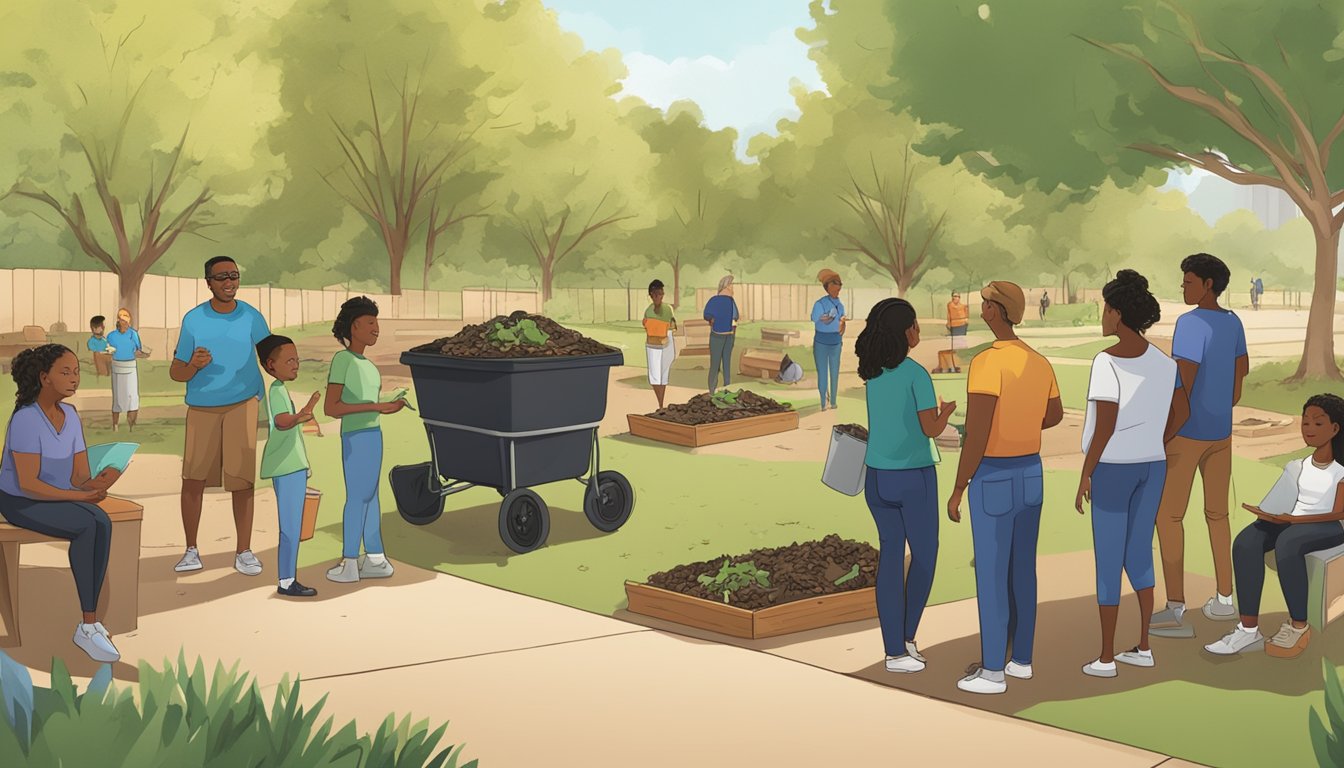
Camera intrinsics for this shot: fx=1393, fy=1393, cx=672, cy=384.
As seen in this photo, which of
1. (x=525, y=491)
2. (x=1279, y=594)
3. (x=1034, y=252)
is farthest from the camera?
(x=1034, y=252)

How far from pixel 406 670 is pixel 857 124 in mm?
42473

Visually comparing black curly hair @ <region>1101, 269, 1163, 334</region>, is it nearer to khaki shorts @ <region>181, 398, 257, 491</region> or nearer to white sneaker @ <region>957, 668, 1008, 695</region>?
white sneaker @ <region>957, 668, 1008, 695</region>

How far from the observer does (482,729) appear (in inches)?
249

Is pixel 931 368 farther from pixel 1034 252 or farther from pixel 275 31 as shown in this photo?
pixel 1034 252

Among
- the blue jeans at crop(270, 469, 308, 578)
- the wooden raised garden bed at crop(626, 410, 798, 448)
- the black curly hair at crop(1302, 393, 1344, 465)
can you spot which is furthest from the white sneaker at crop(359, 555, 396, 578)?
the wooden raised garden bed at crop(626, 410, 798, 448)

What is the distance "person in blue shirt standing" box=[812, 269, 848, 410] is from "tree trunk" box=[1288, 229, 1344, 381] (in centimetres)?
804

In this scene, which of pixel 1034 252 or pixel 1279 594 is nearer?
pixel 1279 594

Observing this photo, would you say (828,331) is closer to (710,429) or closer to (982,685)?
(710,429)

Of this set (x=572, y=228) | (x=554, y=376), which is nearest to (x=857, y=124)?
(x=572, y=228)

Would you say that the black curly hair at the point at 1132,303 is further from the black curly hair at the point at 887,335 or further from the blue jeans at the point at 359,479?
the blue jeans at the point at 359,479

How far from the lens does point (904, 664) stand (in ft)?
23.4

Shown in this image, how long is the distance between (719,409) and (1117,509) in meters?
9.80

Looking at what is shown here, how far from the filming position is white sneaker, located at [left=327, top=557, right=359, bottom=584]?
9.16m

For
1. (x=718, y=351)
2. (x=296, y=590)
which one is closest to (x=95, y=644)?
(x=296, y=590)
